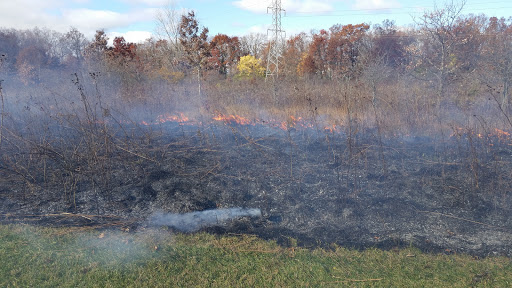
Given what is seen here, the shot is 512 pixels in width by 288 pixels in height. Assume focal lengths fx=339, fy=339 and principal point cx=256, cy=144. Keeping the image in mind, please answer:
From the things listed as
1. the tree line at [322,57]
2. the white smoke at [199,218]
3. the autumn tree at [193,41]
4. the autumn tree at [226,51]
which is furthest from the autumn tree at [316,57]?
the white smoke at [199,218]

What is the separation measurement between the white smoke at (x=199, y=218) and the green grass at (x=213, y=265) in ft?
1.41

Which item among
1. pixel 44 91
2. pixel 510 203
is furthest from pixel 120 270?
pixel 44 91

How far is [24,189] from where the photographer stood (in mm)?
5152

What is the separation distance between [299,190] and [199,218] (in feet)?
5.37

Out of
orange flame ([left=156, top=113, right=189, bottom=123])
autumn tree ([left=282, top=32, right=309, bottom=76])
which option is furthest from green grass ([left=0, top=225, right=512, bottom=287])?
autumn tree ([left=282, top=32, right=309, bottom=76])

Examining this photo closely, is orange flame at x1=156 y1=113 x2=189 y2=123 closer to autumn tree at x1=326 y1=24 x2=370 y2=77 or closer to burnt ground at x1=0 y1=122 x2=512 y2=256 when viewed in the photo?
burnt ground at x1=0 y1=122 x2=512 y2=256

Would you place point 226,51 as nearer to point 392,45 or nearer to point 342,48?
point 342,48

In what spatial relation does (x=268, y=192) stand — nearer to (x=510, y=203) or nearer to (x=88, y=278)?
(x=88, y=278)

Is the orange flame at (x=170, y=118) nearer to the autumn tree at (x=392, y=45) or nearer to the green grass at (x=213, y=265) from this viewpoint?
the green grass at (x=213, y=265)

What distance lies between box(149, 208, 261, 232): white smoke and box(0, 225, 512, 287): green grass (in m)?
0.43

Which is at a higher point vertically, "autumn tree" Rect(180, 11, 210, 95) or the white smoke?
"autumn tree" Rect(180, 11, 210, 95)

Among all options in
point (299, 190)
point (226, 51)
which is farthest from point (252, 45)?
point (299, 190)

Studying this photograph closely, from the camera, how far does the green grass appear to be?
322 centimetres

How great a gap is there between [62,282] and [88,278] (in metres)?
0.23
